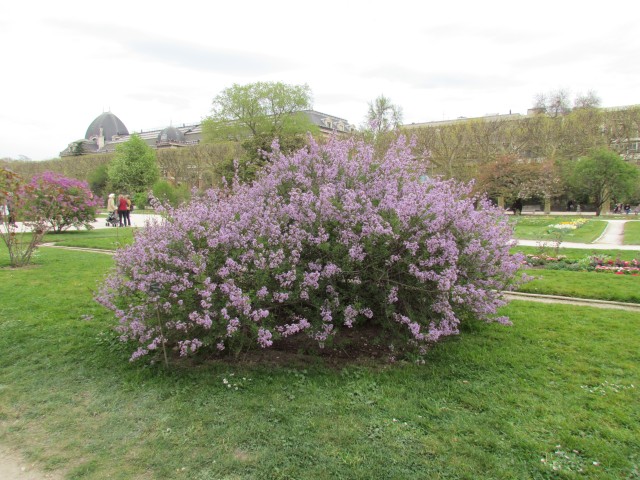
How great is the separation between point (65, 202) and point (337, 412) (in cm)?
1565

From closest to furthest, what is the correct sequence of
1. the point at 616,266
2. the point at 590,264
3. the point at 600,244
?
the point at 616,266 → the point at 590,264 → the point at 600,244

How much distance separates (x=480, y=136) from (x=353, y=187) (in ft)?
125

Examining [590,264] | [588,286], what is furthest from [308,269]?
[590,264]

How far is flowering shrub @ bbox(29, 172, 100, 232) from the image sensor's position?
14.6 m

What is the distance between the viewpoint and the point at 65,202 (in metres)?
15.5

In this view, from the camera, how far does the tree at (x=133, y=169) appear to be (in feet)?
157

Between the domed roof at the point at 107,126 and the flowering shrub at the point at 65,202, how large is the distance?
346ft

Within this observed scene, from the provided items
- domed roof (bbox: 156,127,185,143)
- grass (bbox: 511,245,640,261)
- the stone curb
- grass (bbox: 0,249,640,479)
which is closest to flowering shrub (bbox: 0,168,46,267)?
grass (bbox: 0,249,640,479)

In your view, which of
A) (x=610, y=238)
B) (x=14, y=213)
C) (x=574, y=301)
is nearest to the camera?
(x=574, y=301)

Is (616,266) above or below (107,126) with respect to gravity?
below

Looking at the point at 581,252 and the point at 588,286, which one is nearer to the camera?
the point at 588,286

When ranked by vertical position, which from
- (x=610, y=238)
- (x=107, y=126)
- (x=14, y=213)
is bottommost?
(x=610, y=238)

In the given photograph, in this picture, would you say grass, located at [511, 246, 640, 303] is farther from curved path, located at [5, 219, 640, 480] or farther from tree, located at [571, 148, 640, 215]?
tree, located at [571, 148, 640, 215]

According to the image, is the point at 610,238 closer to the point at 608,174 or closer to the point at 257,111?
the point at 608,174
